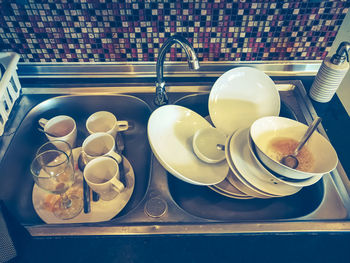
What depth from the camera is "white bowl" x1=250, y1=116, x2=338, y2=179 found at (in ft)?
2.08

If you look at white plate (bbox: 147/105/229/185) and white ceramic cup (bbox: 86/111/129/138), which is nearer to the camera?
white plate (bbox: 147/105/229/185)

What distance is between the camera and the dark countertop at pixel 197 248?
2.14 feet

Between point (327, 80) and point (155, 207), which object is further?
point (327, 80)

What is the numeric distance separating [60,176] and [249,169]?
1.52 ft

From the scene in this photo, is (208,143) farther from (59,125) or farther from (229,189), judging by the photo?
(59,125)

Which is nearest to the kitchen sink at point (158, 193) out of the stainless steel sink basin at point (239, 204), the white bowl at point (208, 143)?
the stainless steel sink basin at point (239, 204)

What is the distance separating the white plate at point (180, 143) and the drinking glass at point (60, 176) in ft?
0.75

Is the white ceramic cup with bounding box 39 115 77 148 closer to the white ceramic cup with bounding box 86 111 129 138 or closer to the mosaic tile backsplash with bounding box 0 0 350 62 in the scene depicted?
the white ceramic cup with bounding box 86 111 129 138

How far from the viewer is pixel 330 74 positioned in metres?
0.83

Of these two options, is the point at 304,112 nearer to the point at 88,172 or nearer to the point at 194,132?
the point at 194,132

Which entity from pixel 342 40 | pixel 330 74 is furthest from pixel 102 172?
pixel 342 40

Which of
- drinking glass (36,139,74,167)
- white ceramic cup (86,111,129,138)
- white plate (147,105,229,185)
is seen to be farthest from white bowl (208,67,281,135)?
drinking glass (36,139,74,167)

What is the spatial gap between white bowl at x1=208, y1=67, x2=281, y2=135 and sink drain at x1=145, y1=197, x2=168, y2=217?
0.96ft

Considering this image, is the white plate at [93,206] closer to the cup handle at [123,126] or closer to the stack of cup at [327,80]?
the cup handle at [123,126]
